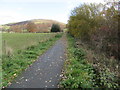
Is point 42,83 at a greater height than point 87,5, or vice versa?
point 87,5

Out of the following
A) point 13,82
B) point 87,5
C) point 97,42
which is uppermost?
point 87,5

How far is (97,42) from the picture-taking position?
1229 cm

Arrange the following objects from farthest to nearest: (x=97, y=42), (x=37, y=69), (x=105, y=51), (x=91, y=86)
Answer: (x=97, y=42) < (x=105, y=51) < (x=37, y=69) < (x=91, y=86)

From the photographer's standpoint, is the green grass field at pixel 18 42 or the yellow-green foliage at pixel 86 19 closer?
the green grass field at pixel 18 42

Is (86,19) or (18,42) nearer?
(18,42)

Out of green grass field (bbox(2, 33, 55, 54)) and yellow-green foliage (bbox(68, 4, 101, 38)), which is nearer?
green grass field (bbox(2, 33, 55, 54))

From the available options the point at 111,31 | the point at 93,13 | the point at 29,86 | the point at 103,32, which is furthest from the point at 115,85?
the point at 93,13

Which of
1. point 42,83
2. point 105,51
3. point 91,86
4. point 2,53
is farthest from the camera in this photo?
point 105,51

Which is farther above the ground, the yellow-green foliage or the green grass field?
the yellow-green foliage

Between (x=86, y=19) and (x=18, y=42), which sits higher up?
(x=86, y=19)

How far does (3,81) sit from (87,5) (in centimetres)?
1725

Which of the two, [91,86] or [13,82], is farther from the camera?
[13,82]

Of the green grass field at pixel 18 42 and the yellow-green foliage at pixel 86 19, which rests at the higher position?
the yellow-green foliage at pixel 86 19

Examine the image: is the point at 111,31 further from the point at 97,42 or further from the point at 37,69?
the point at 37,69
